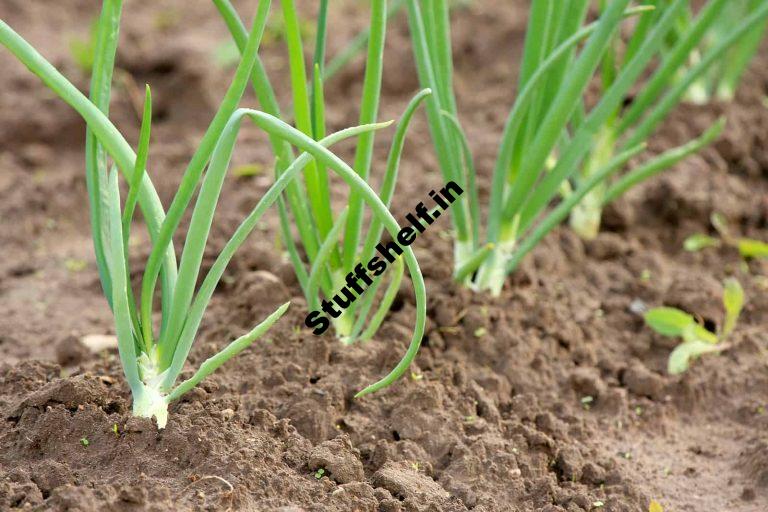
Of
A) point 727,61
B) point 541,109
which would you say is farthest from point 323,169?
point 727,61

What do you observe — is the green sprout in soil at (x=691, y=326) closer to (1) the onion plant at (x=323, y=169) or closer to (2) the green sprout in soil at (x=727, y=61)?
(1) the onion plant at (x=323, y=169)

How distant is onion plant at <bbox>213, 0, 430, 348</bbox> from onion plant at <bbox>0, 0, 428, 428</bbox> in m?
0.13

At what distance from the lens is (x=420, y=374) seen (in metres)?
1.81

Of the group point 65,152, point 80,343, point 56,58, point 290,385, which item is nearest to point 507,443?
point 290,385

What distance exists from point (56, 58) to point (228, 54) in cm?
58

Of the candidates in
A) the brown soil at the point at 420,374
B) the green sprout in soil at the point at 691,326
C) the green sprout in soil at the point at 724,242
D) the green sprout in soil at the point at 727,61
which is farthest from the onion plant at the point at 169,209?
the green sprout in soil at the point at 727,61

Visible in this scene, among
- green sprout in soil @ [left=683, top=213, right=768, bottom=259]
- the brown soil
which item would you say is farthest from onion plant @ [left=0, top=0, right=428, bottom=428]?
green sprout in soil @ [left=683, top=213, right=768, bottom=259]

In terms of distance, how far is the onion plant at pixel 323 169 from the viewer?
5.28 ft

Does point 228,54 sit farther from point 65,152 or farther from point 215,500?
point 215,500

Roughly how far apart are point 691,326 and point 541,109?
55 centimetres

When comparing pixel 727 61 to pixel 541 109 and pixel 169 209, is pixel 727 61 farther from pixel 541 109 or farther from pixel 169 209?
pixel 169 209

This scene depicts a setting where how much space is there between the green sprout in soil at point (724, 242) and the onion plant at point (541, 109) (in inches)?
13.7

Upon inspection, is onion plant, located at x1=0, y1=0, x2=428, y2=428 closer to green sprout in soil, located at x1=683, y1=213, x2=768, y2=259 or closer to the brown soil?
the brown soil

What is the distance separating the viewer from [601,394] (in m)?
1.95
